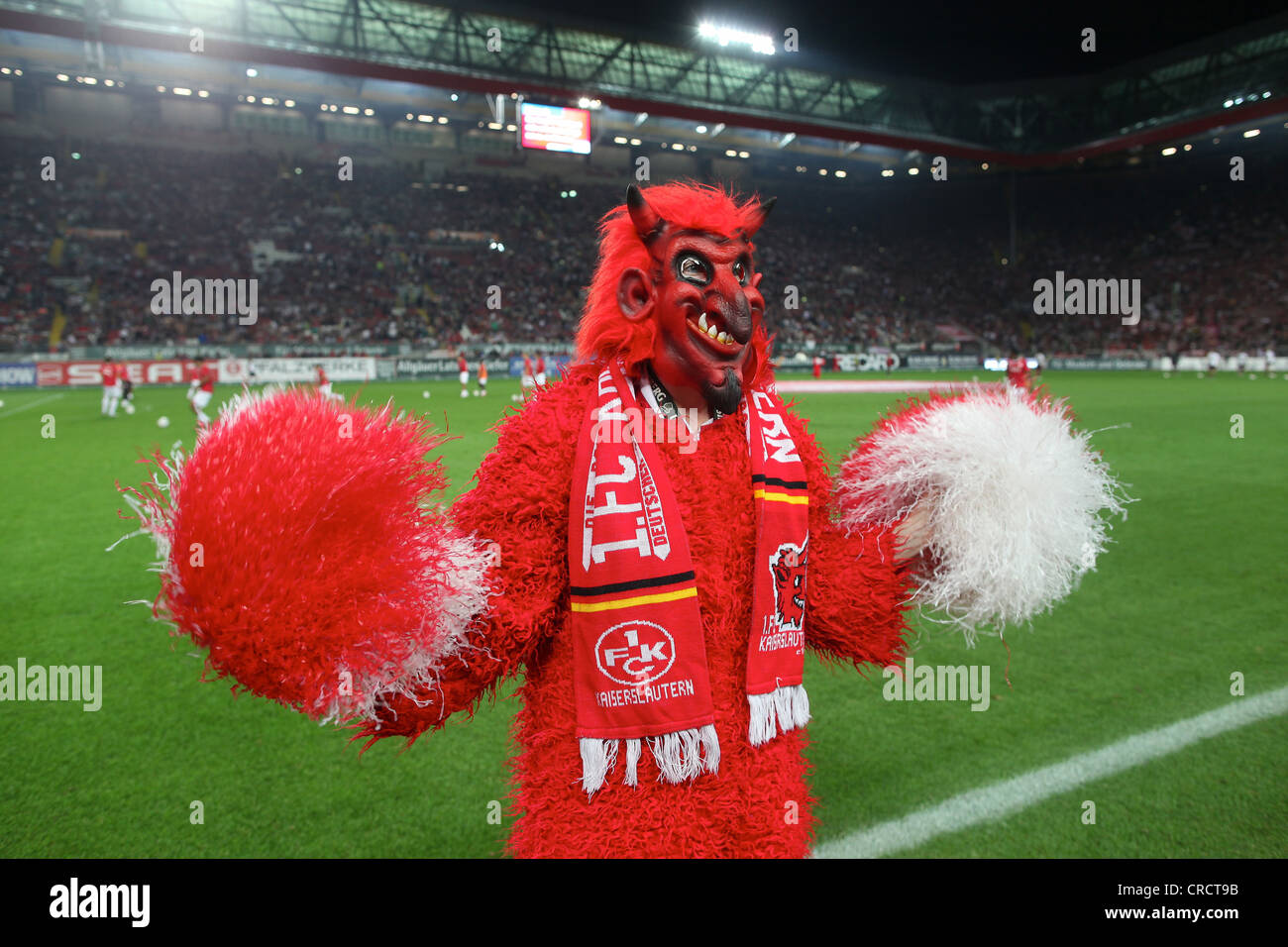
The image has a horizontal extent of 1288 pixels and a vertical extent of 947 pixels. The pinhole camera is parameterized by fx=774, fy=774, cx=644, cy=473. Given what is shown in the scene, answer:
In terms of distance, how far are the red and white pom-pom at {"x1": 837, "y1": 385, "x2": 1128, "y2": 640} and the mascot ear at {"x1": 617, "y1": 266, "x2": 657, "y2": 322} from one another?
0.69 metres

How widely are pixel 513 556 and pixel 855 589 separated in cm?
85

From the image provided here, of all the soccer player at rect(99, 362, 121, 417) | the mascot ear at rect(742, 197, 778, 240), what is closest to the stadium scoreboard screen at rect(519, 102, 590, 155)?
the soccer player at rect(99, 362, 121, 417)

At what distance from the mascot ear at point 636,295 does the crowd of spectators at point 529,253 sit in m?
28.9

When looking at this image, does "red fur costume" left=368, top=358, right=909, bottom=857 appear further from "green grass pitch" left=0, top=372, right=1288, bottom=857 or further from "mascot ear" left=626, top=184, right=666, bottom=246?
"green grass pitch" left=0, top=372, right=1288, bottom=857

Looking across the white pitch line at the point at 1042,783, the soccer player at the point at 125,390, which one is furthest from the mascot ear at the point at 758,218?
the soccer player at the point at 125,390

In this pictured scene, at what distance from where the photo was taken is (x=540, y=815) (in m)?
1.65

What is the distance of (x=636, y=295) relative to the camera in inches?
69.7

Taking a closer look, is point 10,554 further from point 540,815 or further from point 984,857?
point 984,857

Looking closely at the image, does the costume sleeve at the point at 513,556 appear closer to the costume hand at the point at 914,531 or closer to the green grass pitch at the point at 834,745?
the costume hand at the point at 914,531

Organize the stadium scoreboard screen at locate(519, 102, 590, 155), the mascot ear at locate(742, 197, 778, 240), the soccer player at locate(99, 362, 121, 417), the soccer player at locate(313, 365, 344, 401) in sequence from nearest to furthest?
the soccer player at locate(313, 365, 344, 401), the mascot ear at locate(742, 197, 778, 240), the soccer player at locate(99, 362, 121, 417), the stadium scoreboard screen at locate(519, 102, 590, 155)

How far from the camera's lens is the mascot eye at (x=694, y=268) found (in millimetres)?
1764

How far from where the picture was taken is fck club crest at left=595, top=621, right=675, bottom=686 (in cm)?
154

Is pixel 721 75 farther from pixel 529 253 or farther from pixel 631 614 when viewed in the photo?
pixel 631 614

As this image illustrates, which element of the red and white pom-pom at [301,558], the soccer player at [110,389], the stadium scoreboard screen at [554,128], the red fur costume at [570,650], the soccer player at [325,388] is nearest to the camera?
the red and white pom-pom at [301,558]
